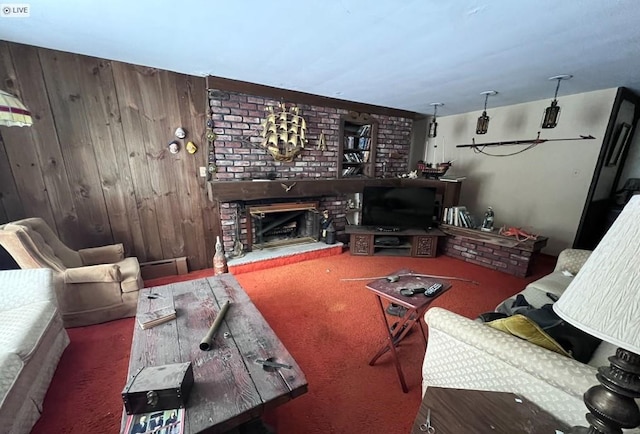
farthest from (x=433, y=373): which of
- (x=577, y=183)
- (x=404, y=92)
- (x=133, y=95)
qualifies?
(x=577, y=183)

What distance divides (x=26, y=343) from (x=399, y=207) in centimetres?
378

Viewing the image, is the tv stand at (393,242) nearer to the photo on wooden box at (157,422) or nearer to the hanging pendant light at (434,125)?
the hanging pendant light at (434,125)

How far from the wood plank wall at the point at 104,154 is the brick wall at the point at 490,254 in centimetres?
353

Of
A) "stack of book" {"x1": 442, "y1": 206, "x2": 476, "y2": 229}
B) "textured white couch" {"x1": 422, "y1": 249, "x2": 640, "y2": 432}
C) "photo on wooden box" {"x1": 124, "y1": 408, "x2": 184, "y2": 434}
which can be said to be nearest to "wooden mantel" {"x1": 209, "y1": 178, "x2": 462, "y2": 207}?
"stack of book" {"x1": 442, "y1": 206, "x2": 476, "y2": 229}

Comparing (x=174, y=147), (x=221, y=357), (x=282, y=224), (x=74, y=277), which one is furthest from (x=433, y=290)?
(x=174, y=147)

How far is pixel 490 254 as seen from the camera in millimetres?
3336

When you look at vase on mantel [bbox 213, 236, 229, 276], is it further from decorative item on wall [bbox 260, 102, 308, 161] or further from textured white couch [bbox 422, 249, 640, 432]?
textured white couch [bbox 422, 249, 640, 432]

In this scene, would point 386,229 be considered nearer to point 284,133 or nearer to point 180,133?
point 284,133

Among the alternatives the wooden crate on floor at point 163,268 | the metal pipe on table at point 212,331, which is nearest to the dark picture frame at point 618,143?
the metal pipe on table at point 212,331

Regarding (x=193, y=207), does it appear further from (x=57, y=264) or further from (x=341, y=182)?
(x=341, y=182)

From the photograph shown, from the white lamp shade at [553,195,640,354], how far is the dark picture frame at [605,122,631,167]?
159 inches

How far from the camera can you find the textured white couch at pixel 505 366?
868 mm

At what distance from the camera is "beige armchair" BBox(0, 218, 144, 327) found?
1821 mm

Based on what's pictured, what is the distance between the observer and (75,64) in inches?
89.7
